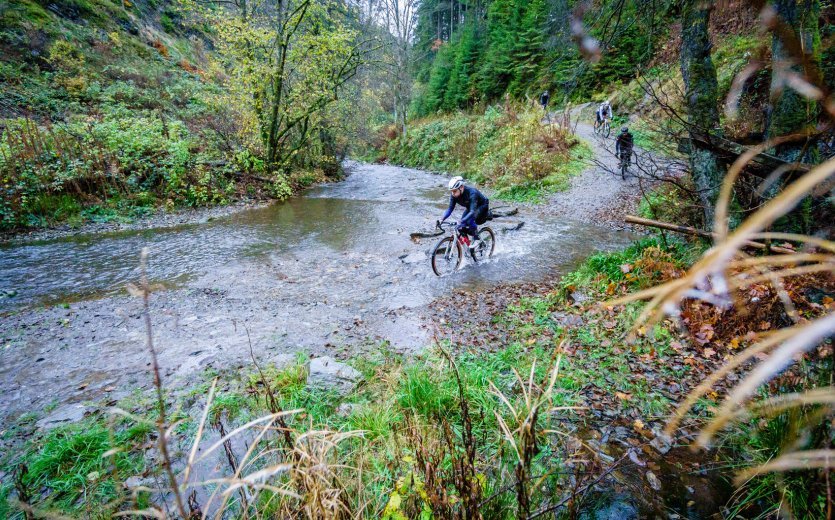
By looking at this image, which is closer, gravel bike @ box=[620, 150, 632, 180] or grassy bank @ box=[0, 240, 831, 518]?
grassy bank @ box=[0, 240, 831, 518]

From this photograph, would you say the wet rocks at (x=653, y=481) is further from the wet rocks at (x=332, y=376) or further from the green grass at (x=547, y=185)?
the green grass at (x=547, y=185)

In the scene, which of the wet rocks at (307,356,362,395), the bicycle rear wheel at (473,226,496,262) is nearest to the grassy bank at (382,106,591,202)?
the bicycle rear wheel at (473,226,496,262)

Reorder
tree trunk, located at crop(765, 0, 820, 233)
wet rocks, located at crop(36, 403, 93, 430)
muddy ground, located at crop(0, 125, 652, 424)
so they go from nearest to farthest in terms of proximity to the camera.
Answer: wet rocks, located at crop(36, 403, 93, 430) < tree trunk, located at crop(765, 0, 820, 233) < muddy ground, located at crop(0, 125, 652, 424)

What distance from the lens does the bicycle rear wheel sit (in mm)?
9420

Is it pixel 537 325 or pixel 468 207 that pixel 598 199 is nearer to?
pixel 468 207

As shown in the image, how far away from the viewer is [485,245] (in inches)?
380

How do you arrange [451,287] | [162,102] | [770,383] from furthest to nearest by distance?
1. [162,102]
2. [451,287]
3. [770,383]

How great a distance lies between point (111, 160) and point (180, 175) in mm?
1988

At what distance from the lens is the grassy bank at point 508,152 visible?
16.9m

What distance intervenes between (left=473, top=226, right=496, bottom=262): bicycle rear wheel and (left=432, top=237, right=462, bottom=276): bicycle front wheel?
683 millimetres

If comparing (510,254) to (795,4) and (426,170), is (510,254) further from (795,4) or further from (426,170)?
(426,170)

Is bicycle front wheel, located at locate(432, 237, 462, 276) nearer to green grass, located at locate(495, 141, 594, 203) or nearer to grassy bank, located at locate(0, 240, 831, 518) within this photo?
grassy bank, located at locate(0, 240, 831, 518)

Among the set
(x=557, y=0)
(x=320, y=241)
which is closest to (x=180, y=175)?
(x=320, y=241)

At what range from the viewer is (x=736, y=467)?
2748mm
